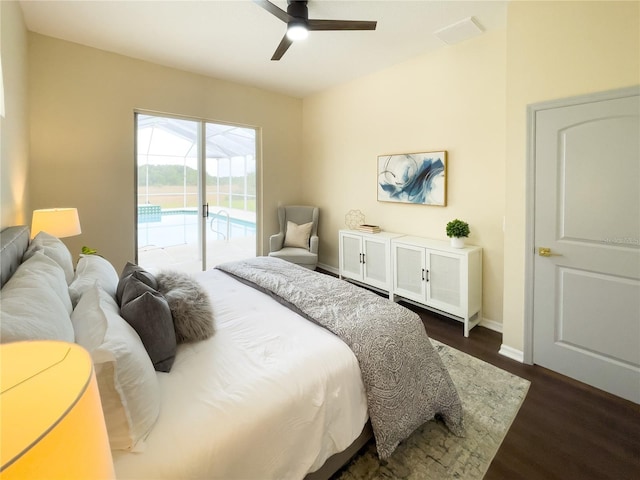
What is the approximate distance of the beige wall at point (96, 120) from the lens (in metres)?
3.13

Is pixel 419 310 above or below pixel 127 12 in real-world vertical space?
below

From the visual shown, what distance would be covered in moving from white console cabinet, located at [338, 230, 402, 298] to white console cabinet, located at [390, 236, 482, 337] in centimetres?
13

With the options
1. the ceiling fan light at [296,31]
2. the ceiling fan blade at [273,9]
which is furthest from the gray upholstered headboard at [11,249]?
the ceiling fan light at [296,31]

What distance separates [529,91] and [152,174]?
405 cm

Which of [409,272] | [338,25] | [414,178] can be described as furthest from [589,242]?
[338,25]

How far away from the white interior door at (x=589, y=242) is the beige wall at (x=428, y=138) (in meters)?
0.70

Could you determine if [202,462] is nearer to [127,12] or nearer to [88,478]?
[88,478]

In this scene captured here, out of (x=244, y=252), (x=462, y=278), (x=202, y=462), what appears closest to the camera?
(x=202, y=462)

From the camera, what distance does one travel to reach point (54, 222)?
253cm

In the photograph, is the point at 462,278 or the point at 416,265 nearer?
the point at 462,278

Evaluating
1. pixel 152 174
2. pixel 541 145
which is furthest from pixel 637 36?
pixel 152 174

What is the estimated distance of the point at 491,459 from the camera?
1.62 meters

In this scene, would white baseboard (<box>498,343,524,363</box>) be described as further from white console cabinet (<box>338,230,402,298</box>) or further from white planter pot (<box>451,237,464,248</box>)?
white console cabinet (<box>338,230,402,298</box>)

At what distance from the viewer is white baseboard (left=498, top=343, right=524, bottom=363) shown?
8.20 ft
